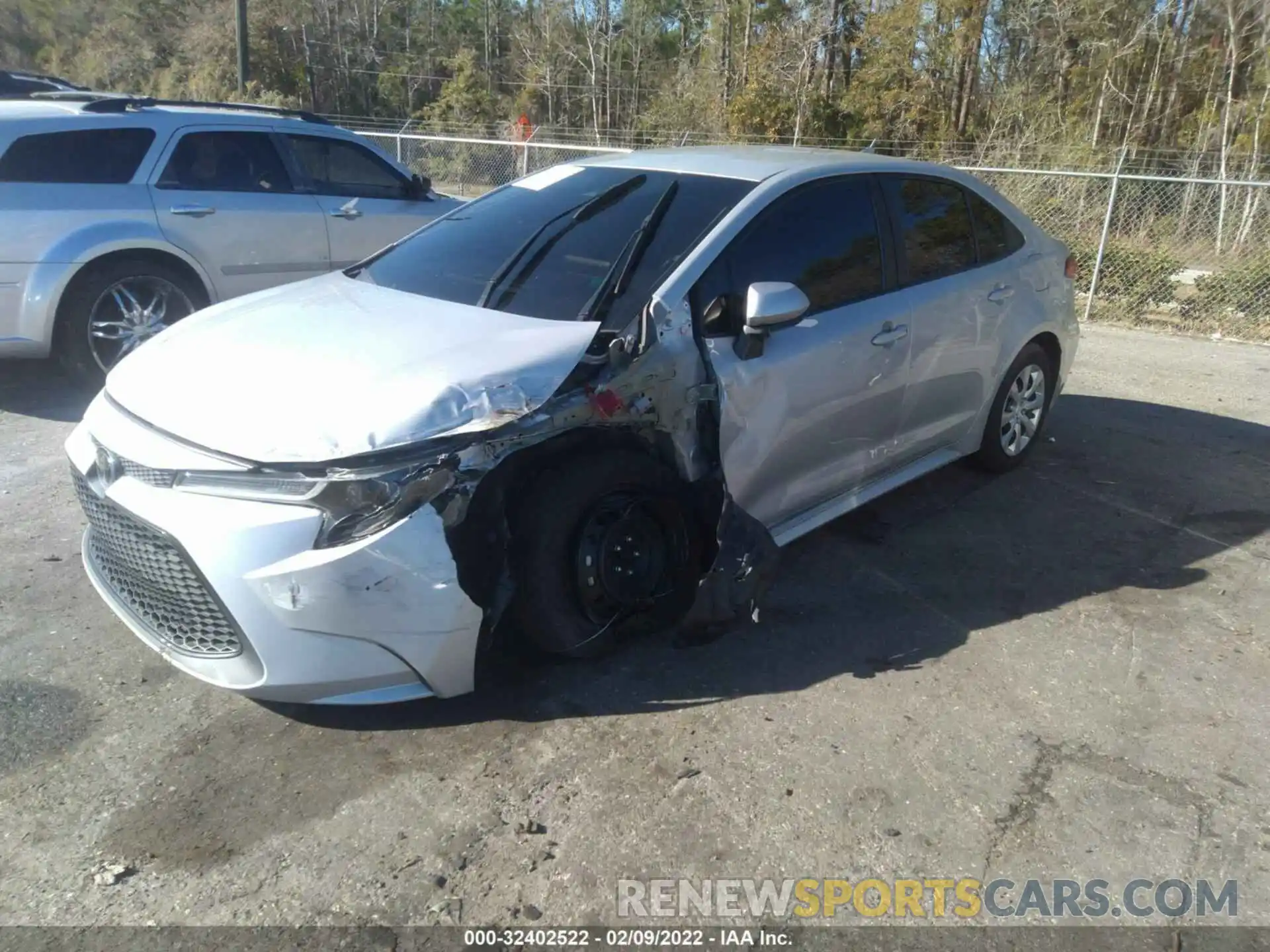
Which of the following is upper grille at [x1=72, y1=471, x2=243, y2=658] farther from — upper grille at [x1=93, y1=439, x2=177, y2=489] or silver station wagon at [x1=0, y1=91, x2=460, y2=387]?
silver station wagon at [x1=0, y1=91, x2=460, y2=387]

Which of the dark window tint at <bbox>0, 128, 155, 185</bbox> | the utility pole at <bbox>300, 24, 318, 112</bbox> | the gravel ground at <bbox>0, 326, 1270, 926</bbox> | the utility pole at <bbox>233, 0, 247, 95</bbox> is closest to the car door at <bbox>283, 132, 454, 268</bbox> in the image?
the dark window tint at <bbox>0, 128, 155, 185</bbox>

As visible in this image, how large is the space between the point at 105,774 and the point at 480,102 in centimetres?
3946

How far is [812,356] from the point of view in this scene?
3.92 meters

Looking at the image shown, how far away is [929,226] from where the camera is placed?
4.79m

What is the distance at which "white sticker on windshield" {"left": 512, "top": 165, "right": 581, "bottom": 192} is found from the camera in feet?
15.1

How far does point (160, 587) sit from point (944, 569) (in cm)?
324

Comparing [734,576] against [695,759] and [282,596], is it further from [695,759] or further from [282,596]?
[282,596]

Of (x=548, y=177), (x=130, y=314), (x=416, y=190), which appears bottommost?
(x=130, y=314)

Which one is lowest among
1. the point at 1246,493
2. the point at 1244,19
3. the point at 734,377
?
the point at 1246,493

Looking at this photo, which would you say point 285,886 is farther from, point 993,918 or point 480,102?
point 480,102

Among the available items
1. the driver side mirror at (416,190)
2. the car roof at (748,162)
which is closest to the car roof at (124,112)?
the driver side mirror at (416,190)

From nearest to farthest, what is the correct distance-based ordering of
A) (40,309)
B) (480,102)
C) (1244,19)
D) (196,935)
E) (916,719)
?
(196,935)
(916,719)
(40,309)
(1244,19)
(480,102)

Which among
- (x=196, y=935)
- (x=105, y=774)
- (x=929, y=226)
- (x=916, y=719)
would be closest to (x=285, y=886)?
(x=196, y=935)

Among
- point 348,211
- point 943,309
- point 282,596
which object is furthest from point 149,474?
point 348,211
